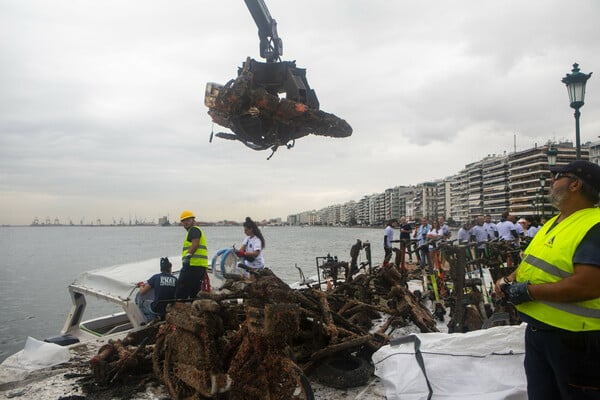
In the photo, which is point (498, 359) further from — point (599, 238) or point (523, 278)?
point (599, 238)

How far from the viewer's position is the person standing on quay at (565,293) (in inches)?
83.2

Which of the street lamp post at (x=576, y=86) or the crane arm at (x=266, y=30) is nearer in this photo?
the crane arm at (x=266, y=30)

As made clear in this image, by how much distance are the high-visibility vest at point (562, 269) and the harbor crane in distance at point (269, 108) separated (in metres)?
3.26

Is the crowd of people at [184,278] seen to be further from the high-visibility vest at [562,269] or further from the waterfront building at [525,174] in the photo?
the waterfront building at [525,174]

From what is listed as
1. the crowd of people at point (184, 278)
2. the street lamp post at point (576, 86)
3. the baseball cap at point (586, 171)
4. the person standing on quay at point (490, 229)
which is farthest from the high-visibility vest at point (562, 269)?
the person standing on quay at point (490, 229)

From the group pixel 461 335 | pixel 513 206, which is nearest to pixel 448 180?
pixel 513 206

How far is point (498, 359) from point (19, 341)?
1701 centimetres

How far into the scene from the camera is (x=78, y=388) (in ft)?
13.7

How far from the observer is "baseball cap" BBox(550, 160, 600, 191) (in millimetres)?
2326

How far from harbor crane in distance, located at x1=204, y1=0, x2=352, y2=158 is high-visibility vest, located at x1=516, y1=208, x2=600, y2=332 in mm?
3258

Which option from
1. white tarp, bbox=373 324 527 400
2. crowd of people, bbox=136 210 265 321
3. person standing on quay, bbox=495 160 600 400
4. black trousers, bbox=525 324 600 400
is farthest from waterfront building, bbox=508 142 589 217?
black trousers, bbox=525 324 600 400

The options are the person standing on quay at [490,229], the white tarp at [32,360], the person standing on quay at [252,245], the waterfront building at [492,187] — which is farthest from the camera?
the waterfront building at [492,187]

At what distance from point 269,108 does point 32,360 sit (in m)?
4.17

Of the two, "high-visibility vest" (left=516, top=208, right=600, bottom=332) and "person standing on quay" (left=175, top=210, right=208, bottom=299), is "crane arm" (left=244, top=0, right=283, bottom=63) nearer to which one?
"person standing on quay" (left=175, top=210, right=208, bottom=299)
